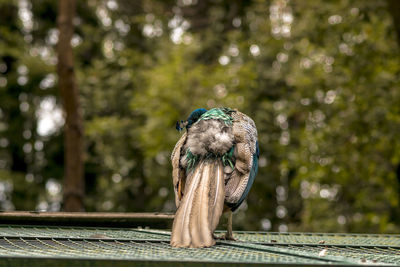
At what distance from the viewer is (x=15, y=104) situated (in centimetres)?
1536

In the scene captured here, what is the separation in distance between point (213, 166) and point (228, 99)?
7.35 m

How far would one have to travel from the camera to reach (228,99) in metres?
10.9

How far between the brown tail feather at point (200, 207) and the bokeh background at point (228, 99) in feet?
20.2

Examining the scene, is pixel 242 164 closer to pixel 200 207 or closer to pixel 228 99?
pixel 200 207

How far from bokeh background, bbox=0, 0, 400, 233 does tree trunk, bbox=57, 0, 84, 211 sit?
2.86 m

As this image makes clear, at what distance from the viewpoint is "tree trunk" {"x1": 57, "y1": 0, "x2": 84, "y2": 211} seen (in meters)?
8.24

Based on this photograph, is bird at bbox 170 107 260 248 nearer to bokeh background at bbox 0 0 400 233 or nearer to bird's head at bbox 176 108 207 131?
bird's head at bbox 176 108 207 131

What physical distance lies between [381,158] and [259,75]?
3.37 metres

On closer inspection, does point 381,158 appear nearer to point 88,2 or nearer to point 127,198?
point 127,198

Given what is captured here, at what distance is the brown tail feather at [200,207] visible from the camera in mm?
2842

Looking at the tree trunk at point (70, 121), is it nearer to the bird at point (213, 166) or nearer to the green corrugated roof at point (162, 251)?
the bird at point (213, 166)

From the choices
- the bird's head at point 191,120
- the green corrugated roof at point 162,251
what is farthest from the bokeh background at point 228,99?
the green corrugated roof at point 162,251

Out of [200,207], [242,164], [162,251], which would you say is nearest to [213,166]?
[242,164]

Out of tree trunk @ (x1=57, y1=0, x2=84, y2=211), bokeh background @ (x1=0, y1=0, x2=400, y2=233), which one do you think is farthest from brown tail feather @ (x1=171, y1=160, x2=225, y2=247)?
bokeh background @ (x1=0, y1=0, x2=400, y2=233)
